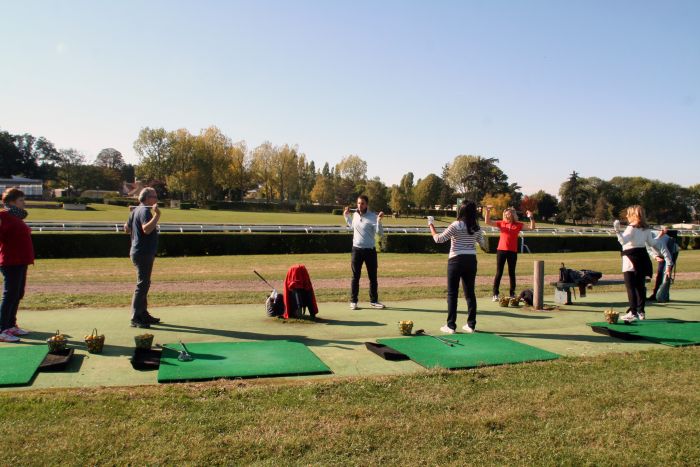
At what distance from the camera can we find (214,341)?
287 inches

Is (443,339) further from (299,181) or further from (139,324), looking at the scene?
(299,181)

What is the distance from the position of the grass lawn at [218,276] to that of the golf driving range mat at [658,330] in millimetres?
3980

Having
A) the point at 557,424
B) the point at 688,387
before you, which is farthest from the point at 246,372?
the point at 688,387

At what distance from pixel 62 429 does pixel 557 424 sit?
3.85 m

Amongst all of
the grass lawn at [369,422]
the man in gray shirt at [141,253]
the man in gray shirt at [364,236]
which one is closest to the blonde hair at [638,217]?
the grass lawn at [369,422]

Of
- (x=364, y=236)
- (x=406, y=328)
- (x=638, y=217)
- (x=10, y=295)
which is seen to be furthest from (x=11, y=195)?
(x=638, y=217)

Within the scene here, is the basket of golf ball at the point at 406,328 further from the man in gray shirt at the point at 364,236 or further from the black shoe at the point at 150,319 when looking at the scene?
the black shoe at the point at 150,319

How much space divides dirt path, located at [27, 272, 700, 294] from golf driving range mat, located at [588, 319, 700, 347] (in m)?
5.71

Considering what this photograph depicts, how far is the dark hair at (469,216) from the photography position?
8031 mm

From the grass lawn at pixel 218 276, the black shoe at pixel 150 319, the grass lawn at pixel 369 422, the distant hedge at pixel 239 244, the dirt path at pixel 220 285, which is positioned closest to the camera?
the grass lawn at pixel 369 422

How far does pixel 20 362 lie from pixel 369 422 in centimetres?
390

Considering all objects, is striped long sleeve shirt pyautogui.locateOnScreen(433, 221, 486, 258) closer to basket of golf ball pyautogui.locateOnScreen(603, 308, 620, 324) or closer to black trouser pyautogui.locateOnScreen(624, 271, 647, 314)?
basket of golf ball pyautogui.locateOnScreen(603, 308, 620, 324)

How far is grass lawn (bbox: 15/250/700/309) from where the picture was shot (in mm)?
10844

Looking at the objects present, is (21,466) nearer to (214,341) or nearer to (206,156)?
(214,341)
